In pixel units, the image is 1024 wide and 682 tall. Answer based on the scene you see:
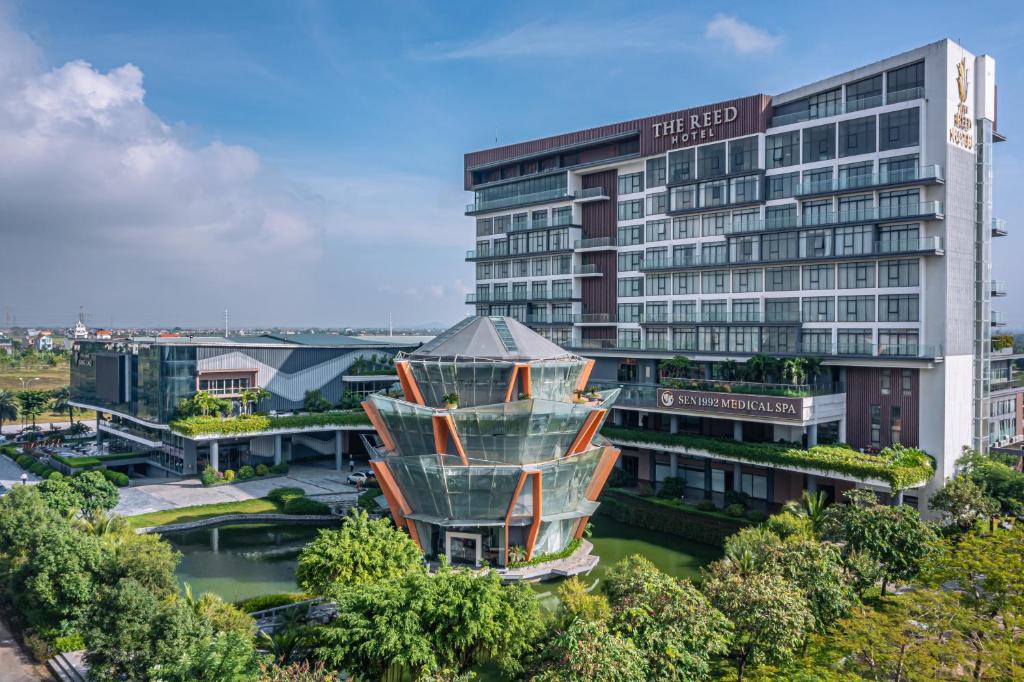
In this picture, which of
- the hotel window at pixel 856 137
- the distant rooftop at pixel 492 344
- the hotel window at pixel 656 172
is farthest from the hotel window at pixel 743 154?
the distant rooftop at pixel 492 344

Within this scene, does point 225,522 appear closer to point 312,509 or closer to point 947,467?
point 312,509

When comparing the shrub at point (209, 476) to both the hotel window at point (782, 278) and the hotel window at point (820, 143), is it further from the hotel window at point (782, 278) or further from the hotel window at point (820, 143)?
the hotel window at point (820, 143)

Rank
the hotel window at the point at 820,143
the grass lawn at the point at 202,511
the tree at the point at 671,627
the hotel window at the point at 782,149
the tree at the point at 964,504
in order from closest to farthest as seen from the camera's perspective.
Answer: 1. the tree at the point at 671,627
2. the tree at the point at 964,504
3. the grass lawn at the point at 202,511
4. the hotel window at the point at 820,143
5. the hotel window at the point at 782,149

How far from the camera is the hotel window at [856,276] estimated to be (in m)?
60.7

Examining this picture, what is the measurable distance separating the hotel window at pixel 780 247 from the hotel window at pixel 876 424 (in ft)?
47.6

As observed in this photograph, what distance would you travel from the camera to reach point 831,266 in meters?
62.8

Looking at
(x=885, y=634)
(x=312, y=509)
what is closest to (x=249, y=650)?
(x=885, y=634)

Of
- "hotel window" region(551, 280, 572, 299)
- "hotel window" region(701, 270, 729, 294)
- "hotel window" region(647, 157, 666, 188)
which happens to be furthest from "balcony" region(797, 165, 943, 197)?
"hotel window" region(551, 280, 572, 299)

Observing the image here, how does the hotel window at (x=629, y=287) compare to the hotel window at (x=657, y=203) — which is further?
the hotel window at (x=629, y=287)

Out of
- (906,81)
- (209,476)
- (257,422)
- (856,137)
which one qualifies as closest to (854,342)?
(856,137)

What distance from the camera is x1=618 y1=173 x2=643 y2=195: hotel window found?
258 ft

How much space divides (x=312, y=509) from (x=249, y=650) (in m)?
37.8

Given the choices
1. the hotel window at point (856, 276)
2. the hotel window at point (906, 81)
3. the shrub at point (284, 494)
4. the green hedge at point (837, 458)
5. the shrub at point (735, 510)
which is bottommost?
the shrub at point (284, 494)

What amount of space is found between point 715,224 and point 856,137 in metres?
14.7
